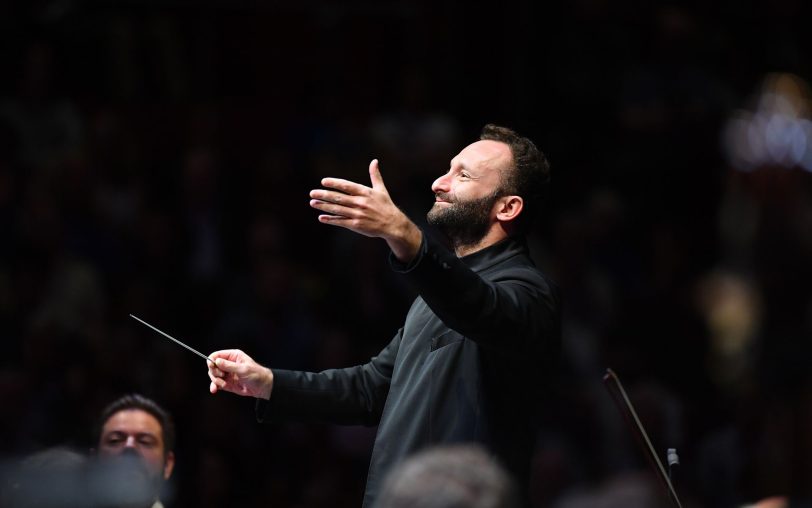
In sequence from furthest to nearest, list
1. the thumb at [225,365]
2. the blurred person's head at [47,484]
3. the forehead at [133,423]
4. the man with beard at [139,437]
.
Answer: the forehead at [133,423] → the man with beard at [139,437] → the thumb at [225,365] → the blurred person's head at [47,484]

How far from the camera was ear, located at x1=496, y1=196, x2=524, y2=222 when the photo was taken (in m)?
3.62

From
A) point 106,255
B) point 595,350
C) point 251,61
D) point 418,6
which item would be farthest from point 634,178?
point 106,255

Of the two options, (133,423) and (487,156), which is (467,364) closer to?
(487,156)

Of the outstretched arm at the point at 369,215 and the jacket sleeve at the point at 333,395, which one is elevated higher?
the outstretched arm at the point at 369,215

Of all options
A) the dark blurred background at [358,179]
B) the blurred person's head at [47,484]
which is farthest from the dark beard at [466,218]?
the dark blurred background at [358,179]

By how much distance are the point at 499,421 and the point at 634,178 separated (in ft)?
13.8

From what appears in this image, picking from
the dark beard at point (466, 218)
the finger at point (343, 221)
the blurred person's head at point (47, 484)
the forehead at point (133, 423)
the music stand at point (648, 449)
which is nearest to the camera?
the blurred person's head at point (47, 484)

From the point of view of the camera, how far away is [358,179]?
7023 mm

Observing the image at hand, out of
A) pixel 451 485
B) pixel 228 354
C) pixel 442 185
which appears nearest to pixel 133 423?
pixel 228 354

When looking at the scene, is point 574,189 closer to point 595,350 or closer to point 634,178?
point 634,178

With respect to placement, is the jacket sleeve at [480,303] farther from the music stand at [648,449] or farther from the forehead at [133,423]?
the forehead at [133,423]

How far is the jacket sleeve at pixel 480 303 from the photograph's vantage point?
306 centimetres

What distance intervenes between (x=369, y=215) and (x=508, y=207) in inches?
27.4

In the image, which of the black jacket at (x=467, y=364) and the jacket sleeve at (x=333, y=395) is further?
the jacket sleeve at (x=333, y=395)
